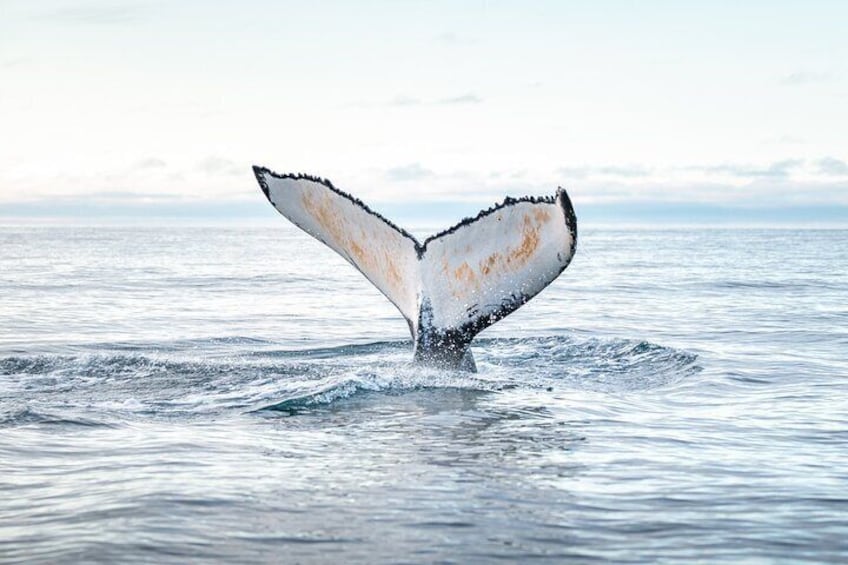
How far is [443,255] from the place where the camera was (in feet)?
27.2

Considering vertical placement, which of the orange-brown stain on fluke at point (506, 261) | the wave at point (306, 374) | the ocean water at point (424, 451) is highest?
the orange-brown stain on fluke at point (506, 261)

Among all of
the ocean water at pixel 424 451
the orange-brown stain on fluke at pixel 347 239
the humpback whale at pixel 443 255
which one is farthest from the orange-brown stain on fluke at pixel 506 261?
the ocean water at pixel 424 451

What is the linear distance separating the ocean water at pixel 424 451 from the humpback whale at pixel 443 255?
1.76 feet

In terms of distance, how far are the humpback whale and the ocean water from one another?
537 millimetres

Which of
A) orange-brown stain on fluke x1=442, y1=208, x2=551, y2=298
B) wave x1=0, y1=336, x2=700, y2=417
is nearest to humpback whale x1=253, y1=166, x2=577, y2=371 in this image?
orange-brown stain on fluke x1=442, y1=208, x2=551, y2=298

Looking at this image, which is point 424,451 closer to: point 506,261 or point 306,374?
point 506,261

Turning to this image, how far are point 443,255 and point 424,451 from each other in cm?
194

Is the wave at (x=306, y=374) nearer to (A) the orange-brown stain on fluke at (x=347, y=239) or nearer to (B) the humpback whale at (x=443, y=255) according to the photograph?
(B) the humpback whale at (x=443, y=255)

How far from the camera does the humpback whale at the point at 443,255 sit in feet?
25.2

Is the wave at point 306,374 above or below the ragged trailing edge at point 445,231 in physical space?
below

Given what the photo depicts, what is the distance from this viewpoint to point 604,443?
23.8ft

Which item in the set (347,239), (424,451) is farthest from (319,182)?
(424,451)

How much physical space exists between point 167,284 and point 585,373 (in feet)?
61.7

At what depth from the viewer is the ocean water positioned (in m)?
5.05
